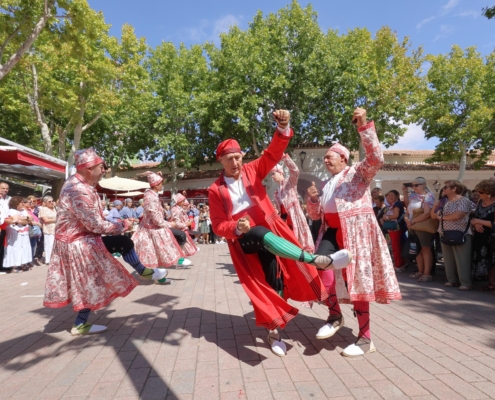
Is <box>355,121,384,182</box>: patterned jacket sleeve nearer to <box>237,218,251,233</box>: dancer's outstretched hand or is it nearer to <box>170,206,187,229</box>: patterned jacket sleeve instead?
<box>237,218,251,233</box>: dancer's outstretched hand

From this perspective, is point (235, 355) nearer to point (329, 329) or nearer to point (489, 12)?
point (329, 329)

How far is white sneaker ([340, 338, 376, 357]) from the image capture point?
301 cm

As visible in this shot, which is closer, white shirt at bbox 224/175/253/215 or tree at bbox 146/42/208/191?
white shirt at bbox 224/175/253/215

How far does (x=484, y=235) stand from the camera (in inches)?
230

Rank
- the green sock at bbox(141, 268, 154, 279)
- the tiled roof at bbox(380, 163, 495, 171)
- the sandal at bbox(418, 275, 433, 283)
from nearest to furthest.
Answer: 1. the green sock at bbox(141, 268, 154, 279)
2. the sandal at bbox(418, 275, 433, 283)
3. the tiled roof at bbox(380, 163, 495, 171)

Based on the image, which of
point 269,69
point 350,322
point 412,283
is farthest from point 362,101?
point 350,322

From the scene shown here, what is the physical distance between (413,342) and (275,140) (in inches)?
89.5

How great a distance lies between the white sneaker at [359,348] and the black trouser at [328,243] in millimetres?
812

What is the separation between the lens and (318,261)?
279 centimetres

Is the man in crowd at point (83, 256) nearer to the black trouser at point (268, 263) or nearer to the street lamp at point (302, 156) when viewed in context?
the black trouser at point (268, 263)

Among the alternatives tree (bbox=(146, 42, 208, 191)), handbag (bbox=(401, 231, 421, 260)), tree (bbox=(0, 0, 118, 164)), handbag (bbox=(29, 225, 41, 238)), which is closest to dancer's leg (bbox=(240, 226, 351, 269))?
handbag (bbox=(401, 231, 421, 260))

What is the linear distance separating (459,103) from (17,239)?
88.6 ft

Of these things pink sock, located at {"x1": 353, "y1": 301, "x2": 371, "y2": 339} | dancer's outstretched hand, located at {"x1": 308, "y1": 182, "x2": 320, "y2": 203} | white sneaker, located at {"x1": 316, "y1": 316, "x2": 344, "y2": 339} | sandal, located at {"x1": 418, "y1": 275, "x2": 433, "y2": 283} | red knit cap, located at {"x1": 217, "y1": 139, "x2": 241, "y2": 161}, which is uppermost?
red knit cap, located at {"x1": 217, "y1": 139, "x2": 241, "y2": 161}

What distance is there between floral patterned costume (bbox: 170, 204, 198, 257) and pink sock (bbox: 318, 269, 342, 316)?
4.56 m
